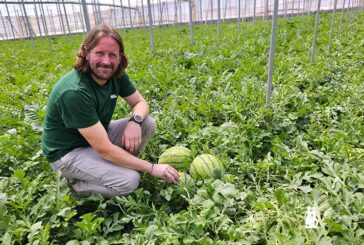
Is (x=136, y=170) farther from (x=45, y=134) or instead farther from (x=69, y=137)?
(x=45, y=134)

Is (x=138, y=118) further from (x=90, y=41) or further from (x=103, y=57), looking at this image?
(x=90, y=41)

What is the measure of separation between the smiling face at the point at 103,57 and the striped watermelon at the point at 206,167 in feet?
3.33

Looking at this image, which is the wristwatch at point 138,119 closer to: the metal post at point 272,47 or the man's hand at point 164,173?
the man's hand at point 164,173

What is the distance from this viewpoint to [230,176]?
97.8 inches

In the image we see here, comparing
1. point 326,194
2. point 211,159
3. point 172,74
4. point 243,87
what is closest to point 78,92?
point 211,159

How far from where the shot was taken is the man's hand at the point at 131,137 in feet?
→ 8.88

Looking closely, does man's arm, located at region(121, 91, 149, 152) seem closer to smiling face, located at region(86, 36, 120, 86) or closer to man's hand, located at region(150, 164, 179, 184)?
man's hand, located at region(150, 164, 179, 184)

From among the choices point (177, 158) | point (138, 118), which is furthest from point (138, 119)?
point (177, 158)

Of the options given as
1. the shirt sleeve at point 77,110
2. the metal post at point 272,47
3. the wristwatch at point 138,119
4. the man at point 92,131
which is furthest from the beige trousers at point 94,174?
the metal post at point 272,47

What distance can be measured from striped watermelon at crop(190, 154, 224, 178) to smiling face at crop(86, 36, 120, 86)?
102 cm

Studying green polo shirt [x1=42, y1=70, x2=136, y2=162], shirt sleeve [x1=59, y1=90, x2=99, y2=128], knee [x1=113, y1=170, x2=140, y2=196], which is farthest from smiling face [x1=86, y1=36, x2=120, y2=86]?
knee [x1=113, y1=170, x2=140, y2=196]

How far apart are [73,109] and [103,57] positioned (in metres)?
0.46

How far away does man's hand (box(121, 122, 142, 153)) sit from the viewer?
107 inches

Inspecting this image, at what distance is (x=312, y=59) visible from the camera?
5652 millimetres
